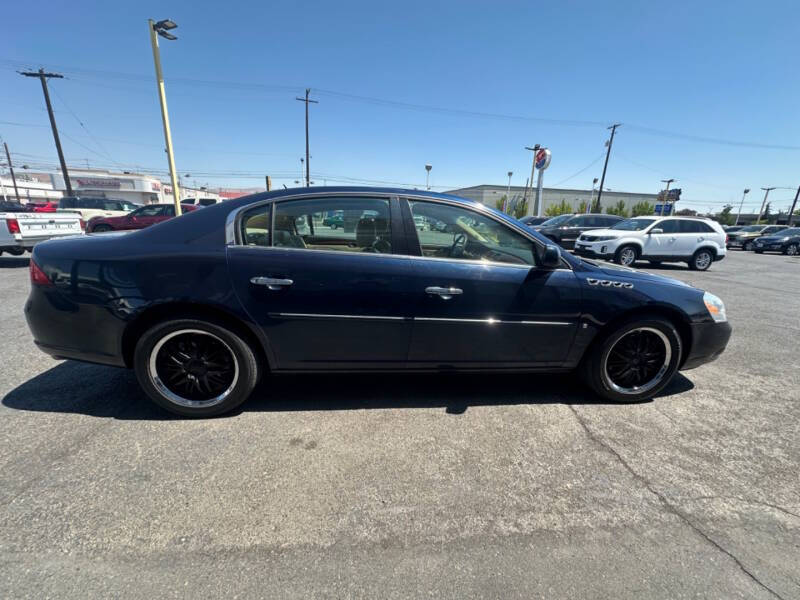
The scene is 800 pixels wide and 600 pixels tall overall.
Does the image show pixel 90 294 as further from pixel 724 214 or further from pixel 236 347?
pixel 724 214

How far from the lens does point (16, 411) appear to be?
2486 mm

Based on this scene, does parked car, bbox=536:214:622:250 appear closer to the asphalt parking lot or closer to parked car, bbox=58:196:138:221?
the asphalt parking lot

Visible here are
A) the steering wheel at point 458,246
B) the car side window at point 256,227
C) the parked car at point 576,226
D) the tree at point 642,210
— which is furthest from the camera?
the tree at point 642,210

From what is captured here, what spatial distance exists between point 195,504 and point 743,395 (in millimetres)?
4229

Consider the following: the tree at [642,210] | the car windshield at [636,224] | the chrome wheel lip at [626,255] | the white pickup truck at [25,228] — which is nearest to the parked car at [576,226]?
the car windshield at [636,224]

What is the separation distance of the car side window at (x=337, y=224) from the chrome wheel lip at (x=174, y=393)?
2.83ft

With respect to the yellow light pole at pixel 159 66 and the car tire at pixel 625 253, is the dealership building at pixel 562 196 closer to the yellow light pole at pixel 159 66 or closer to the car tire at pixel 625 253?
the car tire at pixel 625 253

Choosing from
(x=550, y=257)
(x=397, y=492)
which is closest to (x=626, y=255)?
(x=550, y=257)

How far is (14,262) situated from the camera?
29.1 ft

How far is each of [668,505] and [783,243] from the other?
30.0 meters

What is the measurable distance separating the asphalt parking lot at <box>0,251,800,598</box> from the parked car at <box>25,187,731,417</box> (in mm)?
354

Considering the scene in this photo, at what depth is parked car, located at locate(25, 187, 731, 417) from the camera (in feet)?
7.63

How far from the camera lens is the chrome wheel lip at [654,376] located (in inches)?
109

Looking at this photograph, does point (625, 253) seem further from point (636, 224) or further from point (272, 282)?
point (272, 282)
